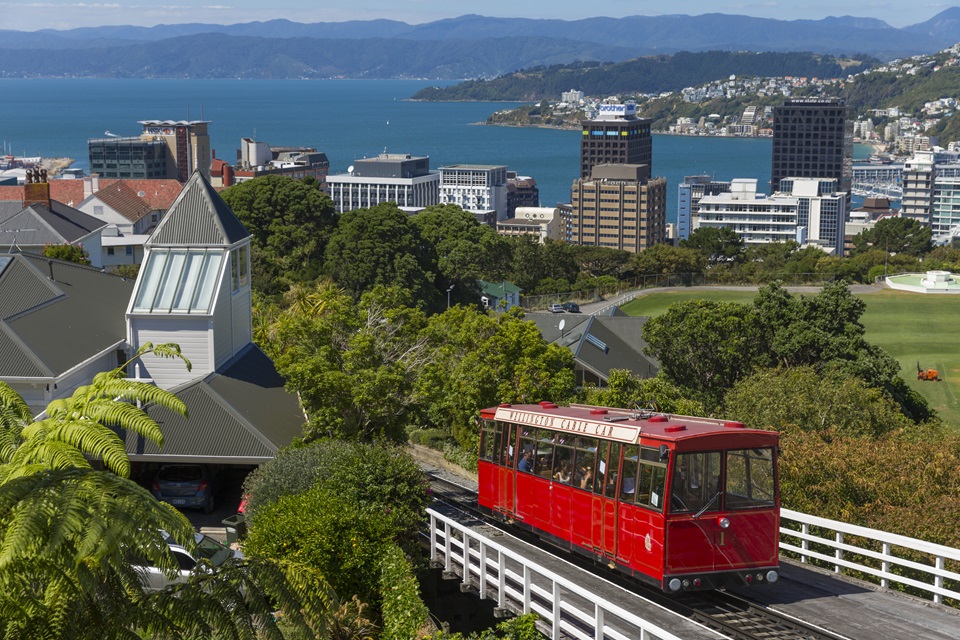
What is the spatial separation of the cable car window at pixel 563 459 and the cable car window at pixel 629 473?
1.49 m

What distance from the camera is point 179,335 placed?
26938mm

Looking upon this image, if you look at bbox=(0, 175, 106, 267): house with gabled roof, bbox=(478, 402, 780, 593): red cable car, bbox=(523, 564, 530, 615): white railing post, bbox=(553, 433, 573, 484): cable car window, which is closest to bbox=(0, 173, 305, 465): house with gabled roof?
bbox=(553, 433, 573, 484): cable car window

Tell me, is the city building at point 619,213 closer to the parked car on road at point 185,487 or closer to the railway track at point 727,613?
the parked car on road at point 185,487

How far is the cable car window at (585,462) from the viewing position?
16188 millimetres

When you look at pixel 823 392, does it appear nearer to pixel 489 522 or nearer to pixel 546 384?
pixel 546 384

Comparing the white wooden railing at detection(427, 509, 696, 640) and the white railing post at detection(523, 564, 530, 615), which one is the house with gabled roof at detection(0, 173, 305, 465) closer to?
the white wooden railing at detection(427, 509, 696, 640)

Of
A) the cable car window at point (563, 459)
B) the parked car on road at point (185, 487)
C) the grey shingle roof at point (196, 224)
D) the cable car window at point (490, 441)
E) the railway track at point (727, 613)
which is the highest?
the grey shingle roof at point (196, 224)

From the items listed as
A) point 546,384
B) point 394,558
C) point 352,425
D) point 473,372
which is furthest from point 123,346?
point 394,558

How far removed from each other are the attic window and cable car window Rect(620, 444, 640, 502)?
1406cm

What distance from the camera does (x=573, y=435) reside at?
16.7 metres

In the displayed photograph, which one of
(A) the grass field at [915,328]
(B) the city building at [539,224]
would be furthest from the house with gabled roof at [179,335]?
(B) the city building at [539,224]

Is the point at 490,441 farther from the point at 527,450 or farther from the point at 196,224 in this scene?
the point at 196,224

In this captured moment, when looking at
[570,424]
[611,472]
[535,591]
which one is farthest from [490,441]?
[535,591]

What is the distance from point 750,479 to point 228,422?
43.2 ft
